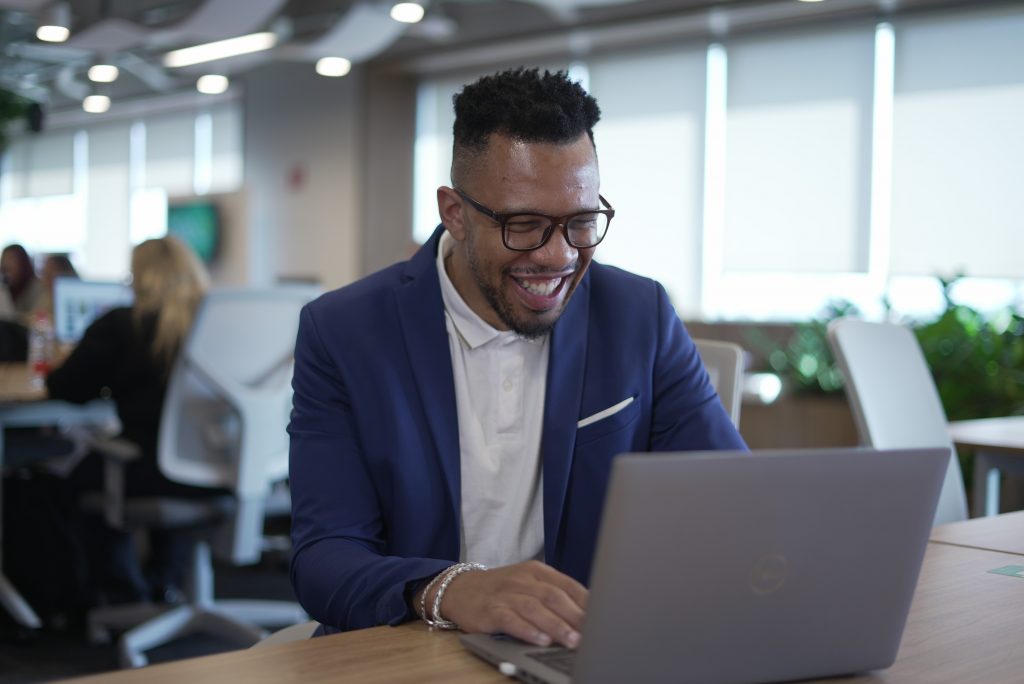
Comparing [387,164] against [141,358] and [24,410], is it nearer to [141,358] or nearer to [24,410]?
[24,410]

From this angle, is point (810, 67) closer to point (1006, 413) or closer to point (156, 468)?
point (1006, 413)

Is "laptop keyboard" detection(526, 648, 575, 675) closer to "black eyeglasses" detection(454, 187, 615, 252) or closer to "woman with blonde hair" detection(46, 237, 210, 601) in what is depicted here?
"black eyeglasses" detection(454, 187, 615, 252)

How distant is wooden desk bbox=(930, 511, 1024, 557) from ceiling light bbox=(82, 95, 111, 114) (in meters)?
11.0

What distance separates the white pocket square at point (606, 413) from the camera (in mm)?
1549

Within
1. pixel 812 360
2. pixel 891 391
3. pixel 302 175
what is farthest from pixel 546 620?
pixel 302 175

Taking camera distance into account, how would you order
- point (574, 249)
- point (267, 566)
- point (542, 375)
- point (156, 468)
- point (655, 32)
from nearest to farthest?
point (574, 249), point (542, 375), point (156, 468), point (267, 566), point (655, 32)

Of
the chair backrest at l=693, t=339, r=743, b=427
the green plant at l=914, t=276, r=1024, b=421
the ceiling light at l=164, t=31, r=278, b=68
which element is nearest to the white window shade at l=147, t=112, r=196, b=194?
the ceiling light at l=164, t=31, r=278, b=68

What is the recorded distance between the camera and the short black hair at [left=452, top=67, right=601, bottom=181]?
1499 mm

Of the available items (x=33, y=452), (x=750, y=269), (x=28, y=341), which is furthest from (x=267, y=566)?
(x=750, y=269)

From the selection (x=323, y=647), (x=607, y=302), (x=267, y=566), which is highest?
(x=607, y=302)

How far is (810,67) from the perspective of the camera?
6.86m

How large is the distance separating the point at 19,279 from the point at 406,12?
248 centimetres

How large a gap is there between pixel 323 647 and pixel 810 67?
21.0 feet

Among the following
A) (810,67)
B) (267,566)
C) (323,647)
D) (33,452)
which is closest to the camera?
(323,647)
